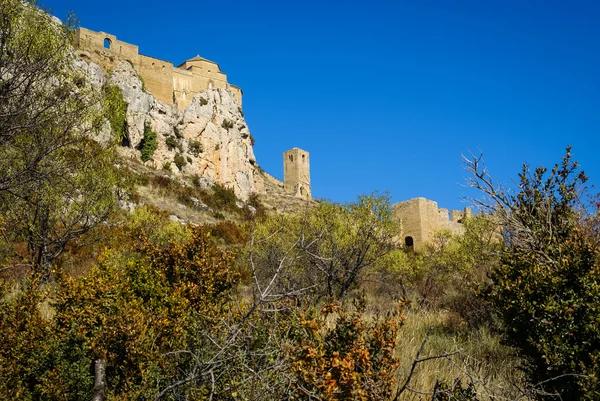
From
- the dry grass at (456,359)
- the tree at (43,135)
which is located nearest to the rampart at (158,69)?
the tree at (43,135)

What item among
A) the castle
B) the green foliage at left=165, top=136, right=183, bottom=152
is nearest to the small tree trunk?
the castle

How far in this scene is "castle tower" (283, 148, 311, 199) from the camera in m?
57.7

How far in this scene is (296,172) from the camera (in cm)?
5831

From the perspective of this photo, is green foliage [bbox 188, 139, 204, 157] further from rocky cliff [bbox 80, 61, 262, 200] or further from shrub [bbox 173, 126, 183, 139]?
shrub [bbox 173, 126, 183, 139]

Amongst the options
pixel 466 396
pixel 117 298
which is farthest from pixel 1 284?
pixel 466 396

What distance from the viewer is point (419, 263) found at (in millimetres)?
21625

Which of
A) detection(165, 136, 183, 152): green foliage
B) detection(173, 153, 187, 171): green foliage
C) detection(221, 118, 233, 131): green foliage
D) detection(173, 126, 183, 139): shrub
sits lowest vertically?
detection(173, 153, 187, 171): green foliage

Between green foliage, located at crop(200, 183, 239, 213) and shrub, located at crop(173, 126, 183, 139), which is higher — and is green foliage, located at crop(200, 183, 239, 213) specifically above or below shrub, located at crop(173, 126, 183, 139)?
below

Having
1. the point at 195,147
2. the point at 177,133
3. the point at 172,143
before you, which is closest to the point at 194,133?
the point at 177,133

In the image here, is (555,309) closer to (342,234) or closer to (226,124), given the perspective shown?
(342,234)

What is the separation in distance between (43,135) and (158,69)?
130 feet

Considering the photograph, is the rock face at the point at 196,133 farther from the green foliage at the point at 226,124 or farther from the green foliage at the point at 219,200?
the green foliage at the point at 219,200

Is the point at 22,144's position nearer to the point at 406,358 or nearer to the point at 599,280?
the point at 406,358

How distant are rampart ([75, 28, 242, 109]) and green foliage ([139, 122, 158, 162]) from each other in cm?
828
